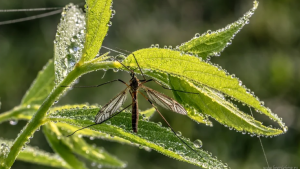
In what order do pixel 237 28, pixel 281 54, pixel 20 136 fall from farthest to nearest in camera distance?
1. pixel 281 54
2. pixel 237 28
3. pixel 20 136

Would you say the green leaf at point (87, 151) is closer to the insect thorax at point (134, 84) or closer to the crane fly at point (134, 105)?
the crane fly at point (134, 105)

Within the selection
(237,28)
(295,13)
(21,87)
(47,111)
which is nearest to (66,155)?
(47,111)

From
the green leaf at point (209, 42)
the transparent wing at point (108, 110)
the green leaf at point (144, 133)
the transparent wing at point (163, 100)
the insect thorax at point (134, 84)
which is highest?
the insect thorax at point (134, 84)

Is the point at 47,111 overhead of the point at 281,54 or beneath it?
beneath

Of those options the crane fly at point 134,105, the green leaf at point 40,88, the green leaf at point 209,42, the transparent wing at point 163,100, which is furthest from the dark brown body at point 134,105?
the green leaf at point 40,88

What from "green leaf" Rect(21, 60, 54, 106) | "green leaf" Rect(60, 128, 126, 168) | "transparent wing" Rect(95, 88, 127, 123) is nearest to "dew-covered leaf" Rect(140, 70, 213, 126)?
"transparent wing" Rect(95, 88, 127, 123)

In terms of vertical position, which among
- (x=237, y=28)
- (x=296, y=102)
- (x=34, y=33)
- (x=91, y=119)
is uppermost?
(x=34, y=33)

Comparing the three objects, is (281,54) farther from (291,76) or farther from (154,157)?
(154,157)
